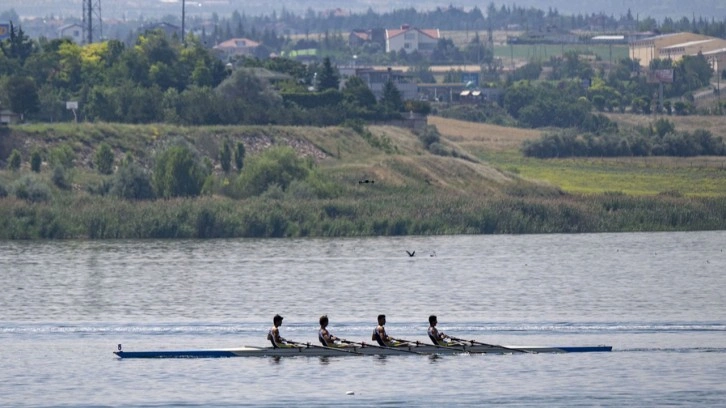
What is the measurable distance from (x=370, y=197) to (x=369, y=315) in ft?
155

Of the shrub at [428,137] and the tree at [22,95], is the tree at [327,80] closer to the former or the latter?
the shrub at [428,137]

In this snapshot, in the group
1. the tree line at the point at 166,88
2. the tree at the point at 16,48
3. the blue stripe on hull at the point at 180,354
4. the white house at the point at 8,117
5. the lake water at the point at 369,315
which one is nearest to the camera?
the lake water at the point at 369,315

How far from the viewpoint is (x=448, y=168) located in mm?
139500

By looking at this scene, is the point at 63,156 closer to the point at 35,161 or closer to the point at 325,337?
the point at 35,161

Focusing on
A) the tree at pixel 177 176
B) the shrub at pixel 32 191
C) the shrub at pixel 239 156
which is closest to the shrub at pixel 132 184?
the tree at pixel 177 176

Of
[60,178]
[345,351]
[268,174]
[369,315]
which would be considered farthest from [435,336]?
[60,178]

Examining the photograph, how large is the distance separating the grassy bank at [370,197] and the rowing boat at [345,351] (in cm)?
4897

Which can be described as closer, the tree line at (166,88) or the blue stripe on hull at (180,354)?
the blue stripe on hull at (180,354)

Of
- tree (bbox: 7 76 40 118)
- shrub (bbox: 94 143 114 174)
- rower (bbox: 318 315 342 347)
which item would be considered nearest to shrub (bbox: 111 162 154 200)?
shrub (bbox: 94 143 114 174)

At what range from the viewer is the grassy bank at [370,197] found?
11088cm

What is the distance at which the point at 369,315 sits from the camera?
73.8 metres

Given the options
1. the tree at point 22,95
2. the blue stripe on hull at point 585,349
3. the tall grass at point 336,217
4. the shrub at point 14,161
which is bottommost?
the tall grass at point 336,217

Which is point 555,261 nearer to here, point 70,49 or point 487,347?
point 487,347

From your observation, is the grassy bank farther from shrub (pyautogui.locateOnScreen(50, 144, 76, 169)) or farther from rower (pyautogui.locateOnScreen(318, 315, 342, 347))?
rower (pyautogui.locateOnScreen(318, 315, 342, 347))
